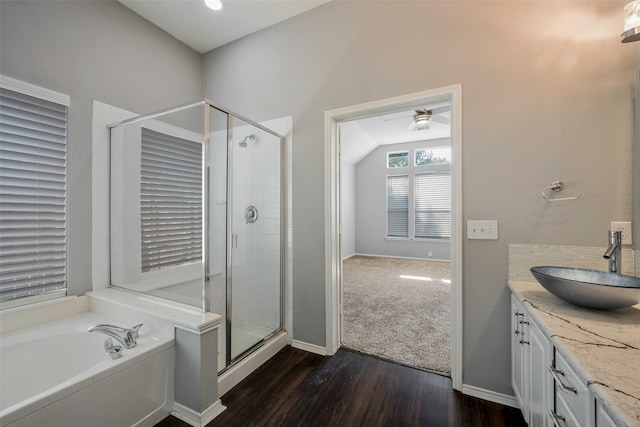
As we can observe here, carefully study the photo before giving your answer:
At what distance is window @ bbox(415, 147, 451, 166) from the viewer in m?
6.15

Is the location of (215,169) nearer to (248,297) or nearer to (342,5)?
(248,297)

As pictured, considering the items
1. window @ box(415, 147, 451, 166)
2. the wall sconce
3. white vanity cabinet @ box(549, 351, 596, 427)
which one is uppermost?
window @ box(415, 147, 451, 166)

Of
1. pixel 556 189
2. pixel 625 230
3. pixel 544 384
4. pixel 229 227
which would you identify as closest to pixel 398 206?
pixel 556 189

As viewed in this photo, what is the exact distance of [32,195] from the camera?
1.74m

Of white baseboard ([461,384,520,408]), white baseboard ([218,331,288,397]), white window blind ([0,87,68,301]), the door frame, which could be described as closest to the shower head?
the door frame

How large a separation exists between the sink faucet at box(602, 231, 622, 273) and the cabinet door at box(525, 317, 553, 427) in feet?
1.86

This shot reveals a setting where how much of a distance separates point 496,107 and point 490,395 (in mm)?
1926

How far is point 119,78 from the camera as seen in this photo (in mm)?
2230

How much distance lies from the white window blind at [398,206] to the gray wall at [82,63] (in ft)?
18.2

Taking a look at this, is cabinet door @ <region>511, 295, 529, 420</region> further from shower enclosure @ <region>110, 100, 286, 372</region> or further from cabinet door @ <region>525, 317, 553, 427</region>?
shower enclosure @ <region>110, 100, 286, 372</region>

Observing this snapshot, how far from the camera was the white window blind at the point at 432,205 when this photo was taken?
6141 mm

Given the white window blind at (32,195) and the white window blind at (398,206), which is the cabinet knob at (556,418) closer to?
the white window blind at (32,195)

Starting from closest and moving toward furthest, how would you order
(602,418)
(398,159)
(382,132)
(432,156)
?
(602,418) < (382,132) < (432,156) < (398,159)

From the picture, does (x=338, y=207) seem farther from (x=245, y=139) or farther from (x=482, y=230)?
(x=482, y=230)
